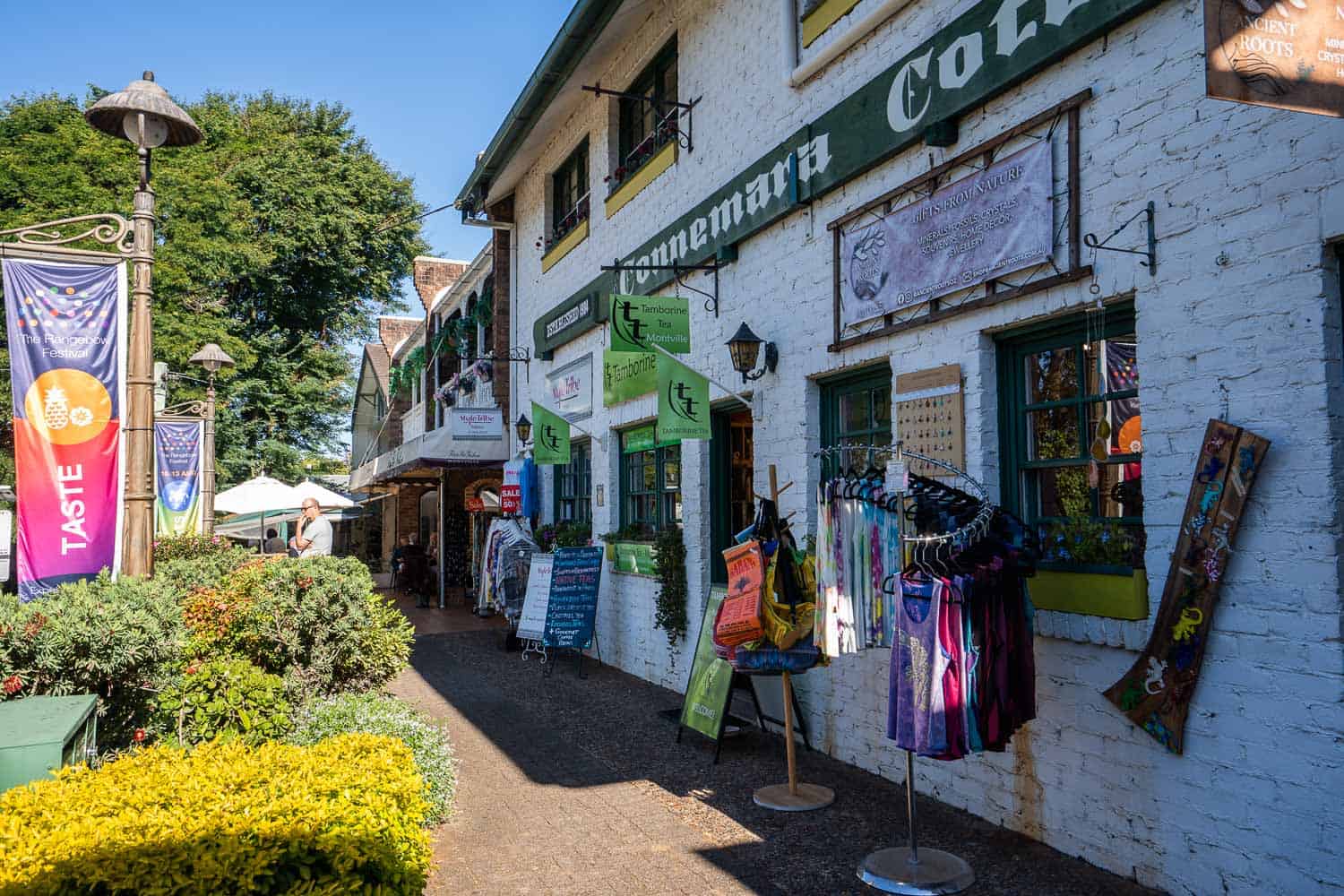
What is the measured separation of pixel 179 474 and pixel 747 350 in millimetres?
10859

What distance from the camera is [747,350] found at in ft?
24.6

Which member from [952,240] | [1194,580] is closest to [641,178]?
[952,240]

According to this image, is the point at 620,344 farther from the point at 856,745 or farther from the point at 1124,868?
the point at 1124,868

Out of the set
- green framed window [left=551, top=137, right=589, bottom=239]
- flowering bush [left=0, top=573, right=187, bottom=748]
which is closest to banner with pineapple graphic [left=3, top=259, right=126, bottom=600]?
flowering bush [left=0, top=573, right=187, bottom=748]

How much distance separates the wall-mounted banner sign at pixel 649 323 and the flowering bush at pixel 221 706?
156 inches

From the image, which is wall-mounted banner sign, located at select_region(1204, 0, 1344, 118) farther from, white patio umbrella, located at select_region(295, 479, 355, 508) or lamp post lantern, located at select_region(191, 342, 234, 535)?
white patio umbrella, located at select_region(295, 479, 355, 508)

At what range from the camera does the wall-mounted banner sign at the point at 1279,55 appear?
9.43 feet

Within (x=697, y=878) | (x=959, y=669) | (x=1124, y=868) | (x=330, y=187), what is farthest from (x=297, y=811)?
(x=330, y=187)

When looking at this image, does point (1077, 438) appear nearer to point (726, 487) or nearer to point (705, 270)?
point (726, 487)

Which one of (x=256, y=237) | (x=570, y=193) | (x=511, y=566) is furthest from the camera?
(x=256, y=237)

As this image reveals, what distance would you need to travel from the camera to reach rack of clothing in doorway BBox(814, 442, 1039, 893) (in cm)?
420

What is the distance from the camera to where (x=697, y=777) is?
641cm

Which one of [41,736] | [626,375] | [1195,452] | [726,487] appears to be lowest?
[41,736]

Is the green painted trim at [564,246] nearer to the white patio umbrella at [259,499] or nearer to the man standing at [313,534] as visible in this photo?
the man standing at [313,534]
